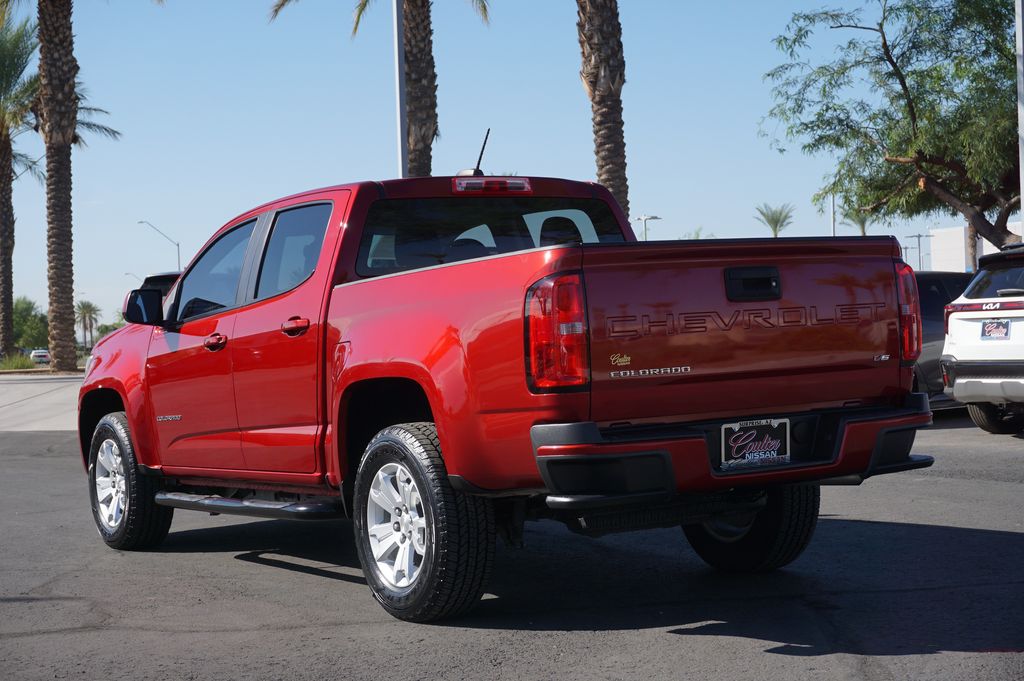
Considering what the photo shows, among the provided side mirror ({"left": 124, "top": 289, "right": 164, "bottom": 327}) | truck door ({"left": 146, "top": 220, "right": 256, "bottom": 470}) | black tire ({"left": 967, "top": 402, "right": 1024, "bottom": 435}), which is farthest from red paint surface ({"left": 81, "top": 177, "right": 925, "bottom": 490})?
black tire ({"left": 967, "top": 402, "right": 1024, "bottom": 435})

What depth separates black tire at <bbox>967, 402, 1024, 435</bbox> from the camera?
13.1 metres

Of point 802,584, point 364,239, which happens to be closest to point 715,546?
point 802,584

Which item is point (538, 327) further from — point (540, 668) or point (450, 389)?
point (540, 668)

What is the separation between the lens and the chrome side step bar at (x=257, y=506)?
6.15 metres

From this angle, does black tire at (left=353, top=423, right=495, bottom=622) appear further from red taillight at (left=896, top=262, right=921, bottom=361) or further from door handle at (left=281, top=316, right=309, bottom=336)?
red taillight at (left=896, top=262, right=921, bottom=361)

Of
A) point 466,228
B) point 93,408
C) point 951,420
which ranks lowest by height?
point 951,420

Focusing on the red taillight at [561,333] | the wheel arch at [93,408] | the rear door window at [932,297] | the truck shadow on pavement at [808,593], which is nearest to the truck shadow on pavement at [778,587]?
the truck shadow on pavement at [808,593]

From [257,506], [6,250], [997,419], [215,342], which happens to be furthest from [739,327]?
[6,250]

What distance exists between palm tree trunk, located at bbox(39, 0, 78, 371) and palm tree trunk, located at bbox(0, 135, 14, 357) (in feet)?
28.5

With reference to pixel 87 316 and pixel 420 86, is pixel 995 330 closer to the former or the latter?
pixel 420 86

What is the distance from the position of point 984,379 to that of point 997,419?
62.5 inches

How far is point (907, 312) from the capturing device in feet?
18.1

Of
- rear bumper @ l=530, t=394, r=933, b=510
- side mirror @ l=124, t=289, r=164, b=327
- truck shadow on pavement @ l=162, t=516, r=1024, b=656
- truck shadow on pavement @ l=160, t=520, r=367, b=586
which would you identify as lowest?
truck shadow on pavement @ l=160, t=520, r=367, b=586

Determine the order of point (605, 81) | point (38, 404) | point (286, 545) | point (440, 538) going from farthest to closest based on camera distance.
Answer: point (38, 404)
point (605, 81)
point (286, 545)
point (440, 538)
